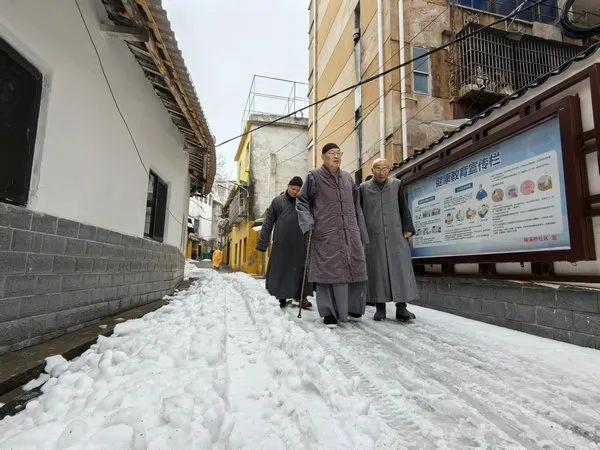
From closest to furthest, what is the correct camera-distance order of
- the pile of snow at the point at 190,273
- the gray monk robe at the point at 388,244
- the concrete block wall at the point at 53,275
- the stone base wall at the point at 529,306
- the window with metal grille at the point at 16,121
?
the concrete block wall at the point at 53,275 < the window with metal grille at the point at 16,121 < the stone base wall at the point at 529,306 < the gray monk robe at the point at 388,244 < the pile of snow at the point at 190,273

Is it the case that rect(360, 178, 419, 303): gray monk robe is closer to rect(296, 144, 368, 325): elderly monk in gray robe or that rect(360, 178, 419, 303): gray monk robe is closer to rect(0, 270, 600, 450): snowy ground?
rect(296, 144, 368, 325): elderly monk in gray robe

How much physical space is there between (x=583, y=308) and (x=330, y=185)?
245 centimetres

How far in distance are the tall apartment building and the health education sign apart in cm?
370

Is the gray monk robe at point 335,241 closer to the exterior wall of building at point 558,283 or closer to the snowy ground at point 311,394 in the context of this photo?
the snowy ground at point 311,394

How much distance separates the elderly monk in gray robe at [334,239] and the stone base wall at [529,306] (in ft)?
4.85

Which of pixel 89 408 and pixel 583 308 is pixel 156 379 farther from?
pixel 583 308

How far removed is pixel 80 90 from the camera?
3312 millimetres

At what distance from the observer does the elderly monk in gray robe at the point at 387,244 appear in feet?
12.7

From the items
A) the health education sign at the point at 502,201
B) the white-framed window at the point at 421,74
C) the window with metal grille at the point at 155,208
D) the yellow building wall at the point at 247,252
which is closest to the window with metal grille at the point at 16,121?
Result: the window with metal grille at the point at 155,208

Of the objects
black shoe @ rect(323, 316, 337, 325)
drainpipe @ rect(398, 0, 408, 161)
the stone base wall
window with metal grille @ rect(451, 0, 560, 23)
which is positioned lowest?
black shoe @ rect(323, 316, 337, 325)

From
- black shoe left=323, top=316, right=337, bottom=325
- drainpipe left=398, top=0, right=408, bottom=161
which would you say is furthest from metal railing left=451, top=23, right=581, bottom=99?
black shoe left=323, top=316, right=337, bottom=325

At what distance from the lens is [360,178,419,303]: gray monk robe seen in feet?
12.7

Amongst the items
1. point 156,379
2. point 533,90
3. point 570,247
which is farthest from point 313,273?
point 533,90

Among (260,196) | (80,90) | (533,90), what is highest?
(260,196)
